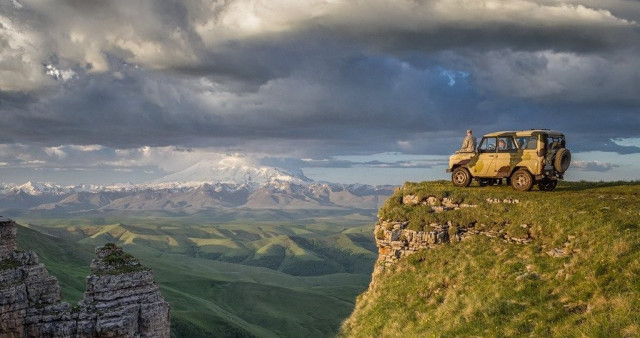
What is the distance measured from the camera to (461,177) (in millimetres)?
36875

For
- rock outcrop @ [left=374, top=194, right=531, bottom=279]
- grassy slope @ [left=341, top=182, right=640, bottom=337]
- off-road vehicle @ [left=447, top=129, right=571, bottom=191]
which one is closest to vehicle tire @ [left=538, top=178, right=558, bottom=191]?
off-road vehicle @ [left=447, top=129, right=571, bottom=191]

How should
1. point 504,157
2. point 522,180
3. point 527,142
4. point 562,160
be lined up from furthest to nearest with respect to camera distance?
point 504,157
point 522,180
point 527,142
point 562,160

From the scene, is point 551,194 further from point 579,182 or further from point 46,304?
point 46,304

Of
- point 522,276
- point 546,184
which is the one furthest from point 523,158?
point 522,276

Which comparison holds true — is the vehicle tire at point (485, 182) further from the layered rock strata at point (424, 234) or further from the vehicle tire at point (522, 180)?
the layered rock strata at point (424, 234)

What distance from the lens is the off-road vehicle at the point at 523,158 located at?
3212 centimetres

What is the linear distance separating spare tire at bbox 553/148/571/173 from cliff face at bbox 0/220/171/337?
1238 inches

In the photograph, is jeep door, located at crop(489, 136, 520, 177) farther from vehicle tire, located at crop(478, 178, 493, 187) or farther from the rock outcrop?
the rock outcrop

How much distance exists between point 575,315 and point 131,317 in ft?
88.1

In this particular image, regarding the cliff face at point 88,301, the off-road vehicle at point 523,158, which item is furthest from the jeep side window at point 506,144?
the cliff face at point 88,301

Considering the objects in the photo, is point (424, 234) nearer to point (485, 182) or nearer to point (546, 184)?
point (485, 182)

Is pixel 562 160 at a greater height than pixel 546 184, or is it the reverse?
pixel 562 160

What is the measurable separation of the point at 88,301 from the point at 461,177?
98.8 feet

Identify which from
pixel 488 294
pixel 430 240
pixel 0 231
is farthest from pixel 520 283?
A: pixel 0 231
